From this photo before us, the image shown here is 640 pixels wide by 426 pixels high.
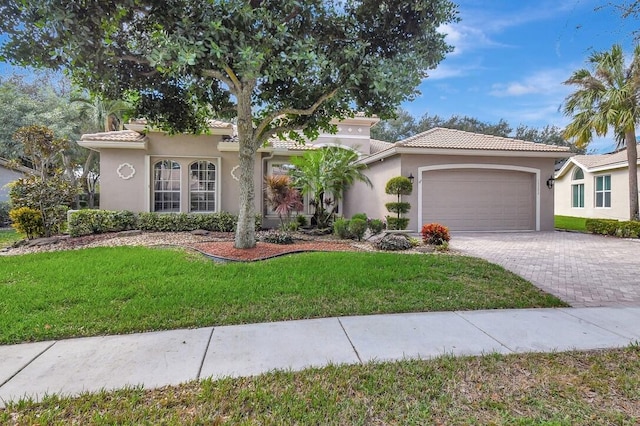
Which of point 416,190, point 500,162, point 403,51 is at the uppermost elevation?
point 403,51

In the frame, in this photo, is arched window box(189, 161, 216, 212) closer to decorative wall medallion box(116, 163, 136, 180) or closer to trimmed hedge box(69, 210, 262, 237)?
trimmed hedge box(69, 210, 262, 237)

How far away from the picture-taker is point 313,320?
447 centimetres

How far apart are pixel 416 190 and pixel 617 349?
→ 10394 millimetres

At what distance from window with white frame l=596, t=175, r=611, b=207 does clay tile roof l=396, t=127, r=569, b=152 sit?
943 cm

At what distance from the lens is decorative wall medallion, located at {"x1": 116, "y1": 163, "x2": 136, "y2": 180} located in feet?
42.3

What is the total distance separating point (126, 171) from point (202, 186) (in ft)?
9.07

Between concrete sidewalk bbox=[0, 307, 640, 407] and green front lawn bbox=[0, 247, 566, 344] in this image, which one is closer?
concrete sidewalk bbox=[0, 307, 640, 407]

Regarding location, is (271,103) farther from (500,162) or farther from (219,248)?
(500,162)

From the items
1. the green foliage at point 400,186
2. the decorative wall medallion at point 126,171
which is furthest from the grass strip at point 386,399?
the decorative wall medallion at point 126,171

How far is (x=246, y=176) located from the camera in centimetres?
857

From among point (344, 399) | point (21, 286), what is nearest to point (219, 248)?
point (21, 286)

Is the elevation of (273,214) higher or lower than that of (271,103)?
lower

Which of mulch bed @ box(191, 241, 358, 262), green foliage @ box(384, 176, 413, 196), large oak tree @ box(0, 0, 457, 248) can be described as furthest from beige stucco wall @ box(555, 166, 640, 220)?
large oak tree @ box(0, 0, 457, 248)

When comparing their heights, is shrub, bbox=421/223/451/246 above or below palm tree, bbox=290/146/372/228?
below
